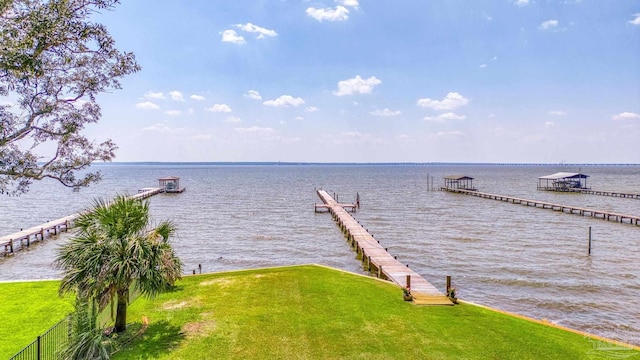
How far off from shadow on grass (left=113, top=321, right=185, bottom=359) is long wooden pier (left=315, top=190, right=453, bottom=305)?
10093mm

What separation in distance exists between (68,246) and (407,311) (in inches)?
495

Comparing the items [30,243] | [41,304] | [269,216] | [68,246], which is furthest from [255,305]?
[269,216]

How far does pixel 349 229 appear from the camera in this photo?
41.4 metres

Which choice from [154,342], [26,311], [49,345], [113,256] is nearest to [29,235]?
[26,311]

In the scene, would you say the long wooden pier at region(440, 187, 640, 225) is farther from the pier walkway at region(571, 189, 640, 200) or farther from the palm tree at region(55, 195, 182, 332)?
the palm tree at region(55, 195, 182, 332)

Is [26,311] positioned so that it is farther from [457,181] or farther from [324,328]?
[457,181]

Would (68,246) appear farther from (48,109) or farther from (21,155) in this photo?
(48,109)

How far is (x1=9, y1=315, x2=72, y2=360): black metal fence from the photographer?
35.7 ft

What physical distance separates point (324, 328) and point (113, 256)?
7.51 m

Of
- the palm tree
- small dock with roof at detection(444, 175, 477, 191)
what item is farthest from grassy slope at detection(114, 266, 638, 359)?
small dock with roof at detection(444, 175, 477, 191)

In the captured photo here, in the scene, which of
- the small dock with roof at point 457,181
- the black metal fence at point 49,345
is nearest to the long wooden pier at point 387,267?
the black metal fence at point 49,345

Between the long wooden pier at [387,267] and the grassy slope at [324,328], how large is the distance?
1.08m

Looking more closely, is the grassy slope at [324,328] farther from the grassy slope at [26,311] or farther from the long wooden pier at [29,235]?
the long wooden pier at [29,235]

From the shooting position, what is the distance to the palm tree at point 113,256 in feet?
38.2
